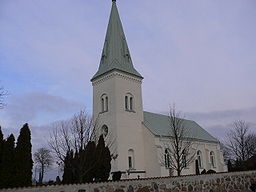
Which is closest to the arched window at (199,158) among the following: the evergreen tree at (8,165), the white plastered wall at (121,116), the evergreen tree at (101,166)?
the white plastered wall at (121,116)

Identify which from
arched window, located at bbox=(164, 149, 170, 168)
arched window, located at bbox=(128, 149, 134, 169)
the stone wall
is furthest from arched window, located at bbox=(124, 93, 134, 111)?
the stone wall

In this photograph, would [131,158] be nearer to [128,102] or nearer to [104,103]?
[128,102]

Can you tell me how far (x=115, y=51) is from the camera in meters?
36.0

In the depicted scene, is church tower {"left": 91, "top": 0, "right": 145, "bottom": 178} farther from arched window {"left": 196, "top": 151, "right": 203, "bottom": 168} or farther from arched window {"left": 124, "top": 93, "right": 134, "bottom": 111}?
arched window {"left": 196, "top": 151, "right": 203, "bottom": 168}

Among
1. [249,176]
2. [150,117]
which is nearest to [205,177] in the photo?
[249,176]

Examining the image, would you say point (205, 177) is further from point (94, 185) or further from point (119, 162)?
point (119, 162)

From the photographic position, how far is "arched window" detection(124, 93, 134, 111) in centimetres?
3425

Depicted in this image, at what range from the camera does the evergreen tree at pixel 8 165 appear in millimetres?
A: 12609

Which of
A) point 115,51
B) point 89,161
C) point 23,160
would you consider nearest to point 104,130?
point 115,51

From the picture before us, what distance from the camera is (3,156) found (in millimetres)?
13016

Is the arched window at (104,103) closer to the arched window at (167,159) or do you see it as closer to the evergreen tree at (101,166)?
the arched window at (167,159)

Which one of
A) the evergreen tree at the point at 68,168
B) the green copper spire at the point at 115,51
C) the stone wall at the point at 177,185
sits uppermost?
the green copper spire at the point at 115,51

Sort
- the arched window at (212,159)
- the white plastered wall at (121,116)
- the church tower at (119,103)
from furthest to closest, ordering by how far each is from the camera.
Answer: the arched window at (212,159) → the church tower at (119,103) → the white plastered wall at (121,116)

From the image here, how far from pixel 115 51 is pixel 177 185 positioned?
78.5 feet
